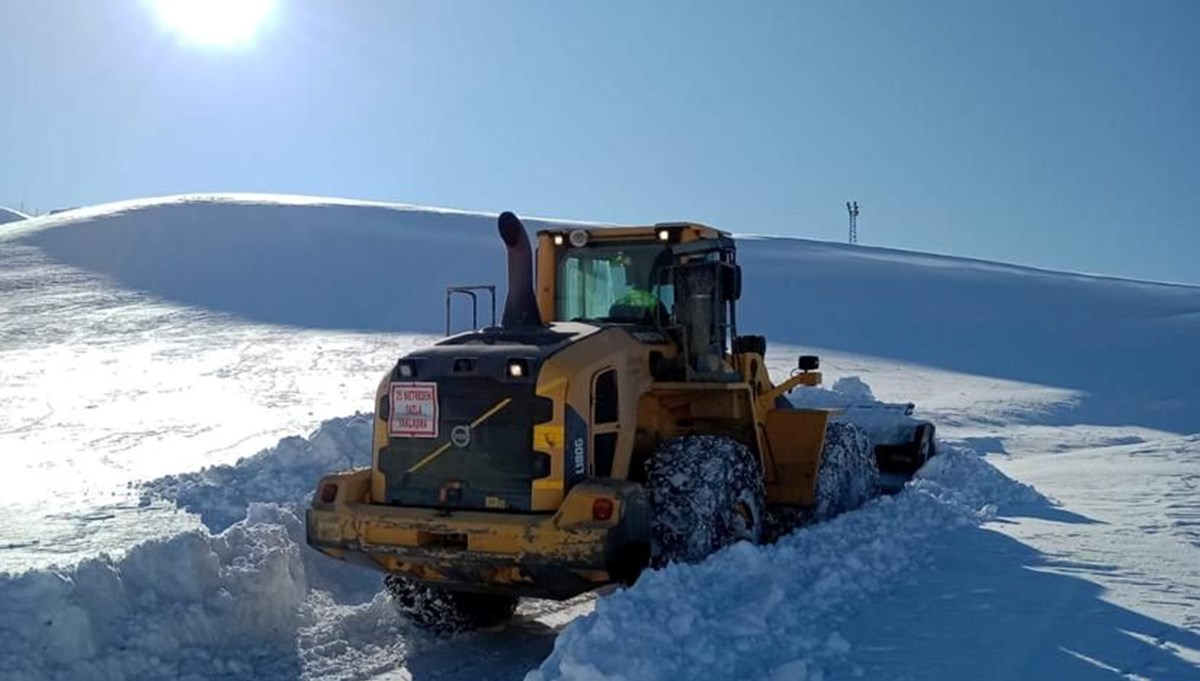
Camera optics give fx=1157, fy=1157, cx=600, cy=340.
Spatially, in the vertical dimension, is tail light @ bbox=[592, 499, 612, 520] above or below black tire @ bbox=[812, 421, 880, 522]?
above

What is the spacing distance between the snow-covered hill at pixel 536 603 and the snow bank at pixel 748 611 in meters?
0.02

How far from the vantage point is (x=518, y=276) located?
7438mm

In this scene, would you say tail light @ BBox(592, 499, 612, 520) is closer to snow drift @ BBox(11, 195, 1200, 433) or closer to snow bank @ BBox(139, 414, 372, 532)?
snow bank @ BBox(139, 414, 372, 532)

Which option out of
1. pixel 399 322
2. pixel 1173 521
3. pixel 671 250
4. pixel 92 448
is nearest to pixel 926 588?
pixel 671 250

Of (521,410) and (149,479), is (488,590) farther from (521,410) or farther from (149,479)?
(149,479)

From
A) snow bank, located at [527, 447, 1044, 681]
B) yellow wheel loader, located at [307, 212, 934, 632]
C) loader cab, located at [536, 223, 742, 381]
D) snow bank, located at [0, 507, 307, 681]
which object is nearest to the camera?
snow bank, located at [527, 447, 1044, 681]

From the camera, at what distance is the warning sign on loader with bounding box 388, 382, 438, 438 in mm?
6730

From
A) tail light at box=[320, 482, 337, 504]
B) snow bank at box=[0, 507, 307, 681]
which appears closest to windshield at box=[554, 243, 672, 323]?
tail light at box=[320, 482, 337, 504]

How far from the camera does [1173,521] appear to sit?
29.9 feet

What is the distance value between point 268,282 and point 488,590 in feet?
92.9

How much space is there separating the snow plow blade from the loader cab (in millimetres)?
1629

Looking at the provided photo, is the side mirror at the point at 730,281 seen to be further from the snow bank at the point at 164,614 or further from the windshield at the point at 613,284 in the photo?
the snow bank at the point at 164,614

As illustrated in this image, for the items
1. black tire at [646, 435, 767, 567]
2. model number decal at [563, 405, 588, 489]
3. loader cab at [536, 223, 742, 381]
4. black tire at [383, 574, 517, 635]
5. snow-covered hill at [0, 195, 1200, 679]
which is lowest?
black tire at [383, 574, 517, 635]

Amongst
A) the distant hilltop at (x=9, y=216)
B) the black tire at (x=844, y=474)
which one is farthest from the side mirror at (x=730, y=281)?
the distant hilltop at (x=9, y=216)
